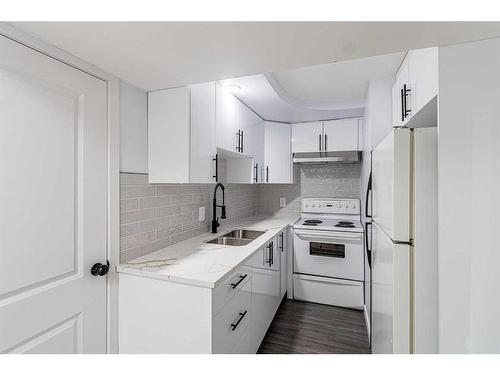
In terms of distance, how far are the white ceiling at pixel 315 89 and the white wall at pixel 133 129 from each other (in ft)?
2.28

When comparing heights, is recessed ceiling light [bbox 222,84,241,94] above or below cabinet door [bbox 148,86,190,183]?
above

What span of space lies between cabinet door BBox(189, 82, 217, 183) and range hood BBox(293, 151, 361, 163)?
65.2 inches

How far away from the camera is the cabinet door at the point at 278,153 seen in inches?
130

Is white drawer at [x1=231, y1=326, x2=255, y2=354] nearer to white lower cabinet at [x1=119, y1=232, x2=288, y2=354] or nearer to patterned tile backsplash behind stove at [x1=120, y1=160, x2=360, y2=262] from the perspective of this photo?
white lower cabinet at [x1=119, y1=232, x2=288, y2=354]

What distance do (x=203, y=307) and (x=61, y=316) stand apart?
24.0 inches

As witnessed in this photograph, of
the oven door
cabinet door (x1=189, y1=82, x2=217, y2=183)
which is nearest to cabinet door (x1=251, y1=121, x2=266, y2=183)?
the oven door

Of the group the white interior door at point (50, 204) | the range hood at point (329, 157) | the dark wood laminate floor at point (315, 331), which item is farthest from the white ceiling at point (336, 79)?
the dark wood laminate floor at point (315, 331)

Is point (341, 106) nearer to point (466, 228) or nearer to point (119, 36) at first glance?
point (466, 228)

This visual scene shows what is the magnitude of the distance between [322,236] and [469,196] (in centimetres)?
178

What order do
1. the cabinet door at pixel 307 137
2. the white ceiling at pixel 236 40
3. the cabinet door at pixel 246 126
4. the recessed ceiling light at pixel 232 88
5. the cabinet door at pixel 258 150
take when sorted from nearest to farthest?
the white ceiling at pixel 236 40
the recessed ceiling light at pixel 232 88
the cabinet door at pixel 246 126
the cabinet door at pixel 258 150
the cabinet door at pixel 307 137

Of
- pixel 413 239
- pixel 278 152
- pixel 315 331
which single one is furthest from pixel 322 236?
pixel 413 239

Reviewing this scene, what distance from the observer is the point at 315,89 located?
243 centimetres

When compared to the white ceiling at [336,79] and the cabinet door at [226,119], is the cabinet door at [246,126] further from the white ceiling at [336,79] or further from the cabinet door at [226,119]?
the white ceiling at [336,79]

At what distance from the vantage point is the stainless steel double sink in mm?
2252
